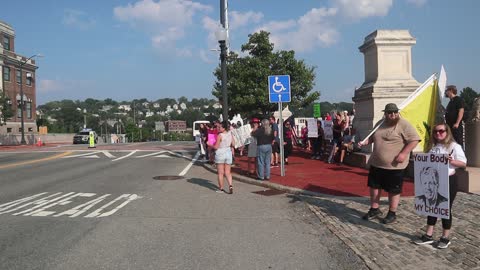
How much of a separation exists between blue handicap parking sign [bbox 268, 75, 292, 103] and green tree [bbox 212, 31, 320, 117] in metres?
13.8

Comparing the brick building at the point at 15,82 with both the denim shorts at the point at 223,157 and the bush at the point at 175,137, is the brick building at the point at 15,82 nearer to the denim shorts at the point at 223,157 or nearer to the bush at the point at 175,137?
the denim shorts at the point at 223,157

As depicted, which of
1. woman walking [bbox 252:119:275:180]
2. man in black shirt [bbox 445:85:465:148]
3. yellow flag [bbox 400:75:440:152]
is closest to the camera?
man in black shirt [bbox 445:85:465:148]

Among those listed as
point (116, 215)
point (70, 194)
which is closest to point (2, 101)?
point (70, 194)

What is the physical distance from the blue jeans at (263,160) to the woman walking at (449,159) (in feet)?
21.3

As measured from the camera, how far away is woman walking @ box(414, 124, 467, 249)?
5602 mm

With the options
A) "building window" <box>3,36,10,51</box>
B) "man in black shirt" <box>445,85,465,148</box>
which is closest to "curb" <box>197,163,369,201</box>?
"man in black shirt" <box>445,85,465,148</box>

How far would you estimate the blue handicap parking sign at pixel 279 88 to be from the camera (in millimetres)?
12734

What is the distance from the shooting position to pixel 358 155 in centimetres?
1391

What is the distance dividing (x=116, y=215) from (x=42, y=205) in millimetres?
1915

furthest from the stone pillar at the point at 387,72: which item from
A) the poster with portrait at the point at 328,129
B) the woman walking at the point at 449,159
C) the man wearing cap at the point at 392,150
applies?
the woman walking at the point at 449,159

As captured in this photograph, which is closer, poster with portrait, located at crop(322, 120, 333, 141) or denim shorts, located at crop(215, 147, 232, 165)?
denim shorts, located at crop(215, 147, 232, 165)

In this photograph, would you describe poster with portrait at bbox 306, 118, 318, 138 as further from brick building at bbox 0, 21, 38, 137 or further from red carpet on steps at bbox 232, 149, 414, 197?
brick building at bbox 0, 21, 38, 137

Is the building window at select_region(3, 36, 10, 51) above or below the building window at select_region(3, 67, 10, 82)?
above

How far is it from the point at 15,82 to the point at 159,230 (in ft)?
195
